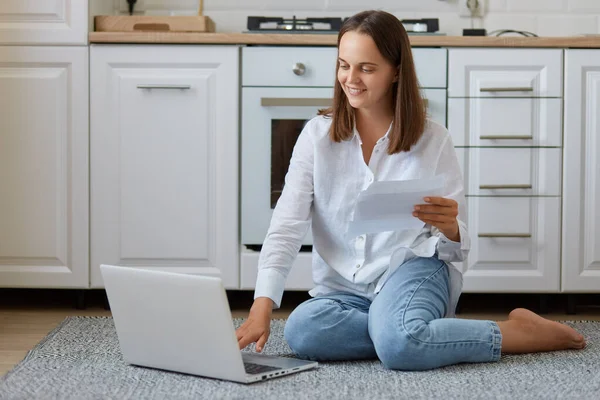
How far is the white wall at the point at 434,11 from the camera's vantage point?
10.8 feet

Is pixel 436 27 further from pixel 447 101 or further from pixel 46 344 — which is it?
pixel 46 344

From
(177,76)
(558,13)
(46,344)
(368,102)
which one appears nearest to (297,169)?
(368,102)

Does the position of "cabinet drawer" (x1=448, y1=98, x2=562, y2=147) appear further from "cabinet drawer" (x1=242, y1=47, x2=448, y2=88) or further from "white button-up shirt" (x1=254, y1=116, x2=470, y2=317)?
"white button-up shirt" (x1=254, y1=116, x2=470, y2=317)

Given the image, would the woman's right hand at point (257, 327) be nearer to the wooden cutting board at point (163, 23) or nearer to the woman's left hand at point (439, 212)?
the woman's left hand at point (439, 212)

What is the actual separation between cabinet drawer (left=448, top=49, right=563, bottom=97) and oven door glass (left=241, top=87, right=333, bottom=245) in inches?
15.5

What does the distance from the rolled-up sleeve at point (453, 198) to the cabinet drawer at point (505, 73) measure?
2.61ft

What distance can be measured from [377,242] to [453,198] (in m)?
0.19

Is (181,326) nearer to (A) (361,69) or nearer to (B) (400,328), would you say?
(B) (400,328)

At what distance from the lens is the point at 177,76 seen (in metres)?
2.77

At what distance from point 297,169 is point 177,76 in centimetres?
90

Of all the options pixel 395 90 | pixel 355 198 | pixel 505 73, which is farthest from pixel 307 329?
pixel 505 73

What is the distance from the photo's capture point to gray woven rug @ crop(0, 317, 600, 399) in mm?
1647

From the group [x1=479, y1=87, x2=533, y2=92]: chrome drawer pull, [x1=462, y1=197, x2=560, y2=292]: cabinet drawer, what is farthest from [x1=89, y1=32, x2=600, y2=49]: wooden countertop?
[x1=462, y1=197, x2=560, y2=292]: cabinet drawer

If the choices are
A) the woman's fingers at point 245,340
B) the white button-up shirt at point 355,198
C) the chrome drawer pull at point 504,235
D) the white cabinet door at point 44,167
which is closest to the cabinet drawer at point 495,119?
the chrome drawer pull at point 504,235
